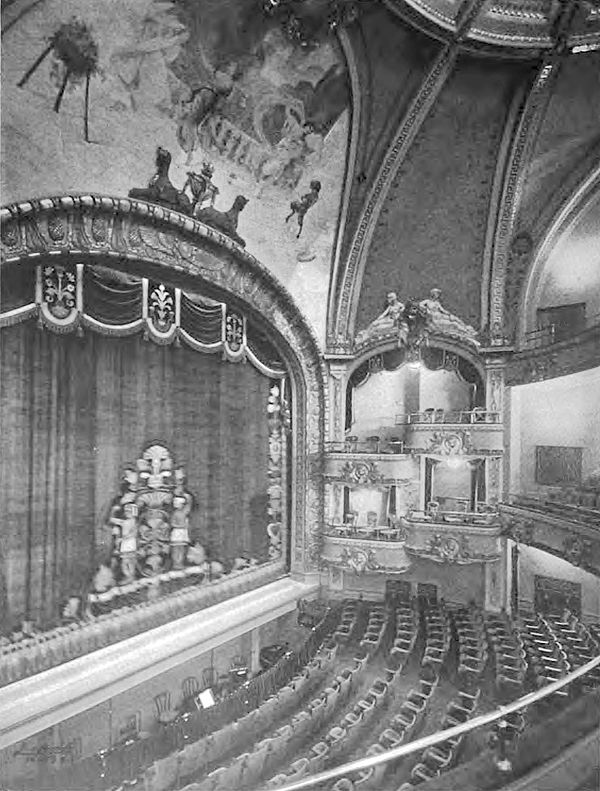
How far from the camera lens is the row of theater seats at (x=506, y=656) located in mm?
5891

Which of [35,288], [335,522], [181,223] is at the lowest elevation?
[335,522]

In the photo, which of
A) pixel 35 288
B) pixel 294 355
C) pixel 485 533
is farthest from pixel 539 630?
pixel 35 288

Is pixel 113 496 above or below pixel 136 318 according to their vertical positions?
below

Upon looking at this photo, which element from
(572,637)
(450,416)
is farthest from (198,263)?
(572,637)

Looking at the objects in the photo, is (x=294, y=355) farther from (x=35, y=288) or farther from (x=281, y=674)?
(x=281, y=674)

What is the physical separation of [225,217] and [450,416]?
4.21m

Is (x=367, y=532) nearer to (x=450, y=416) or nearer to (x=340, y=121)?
(x=450, y=416)

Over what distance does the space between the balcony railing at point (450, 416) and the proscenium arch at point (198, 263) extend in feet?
7.21

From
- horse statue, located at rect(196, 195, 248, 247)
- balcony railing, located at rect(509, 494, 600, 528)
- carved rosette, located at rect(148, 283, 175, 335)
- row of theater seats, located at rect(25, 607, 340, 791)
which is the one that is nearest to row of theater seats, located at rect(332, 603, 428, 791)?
row of theater seats, located at rect(25, 607, 340, 791)

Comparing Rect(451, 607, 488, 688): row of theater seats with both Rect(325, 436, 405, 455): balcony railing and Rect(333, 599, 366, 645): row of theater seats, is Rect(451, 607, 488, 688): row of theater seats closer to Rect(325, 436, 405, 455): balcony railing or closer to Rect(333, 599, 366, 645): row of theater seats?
Rect(333, 599, 366, 645): row of theater seats

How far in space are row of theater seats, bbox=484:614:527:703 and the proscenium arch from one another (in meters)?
2.56

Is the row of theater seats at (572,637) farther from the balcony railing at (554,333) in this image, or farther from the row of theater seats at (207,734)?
the balcony railing at (554,333)

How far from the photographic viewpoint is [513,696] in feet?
19.0

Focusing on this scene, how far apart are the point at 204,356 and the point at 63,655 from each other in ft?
14.4
